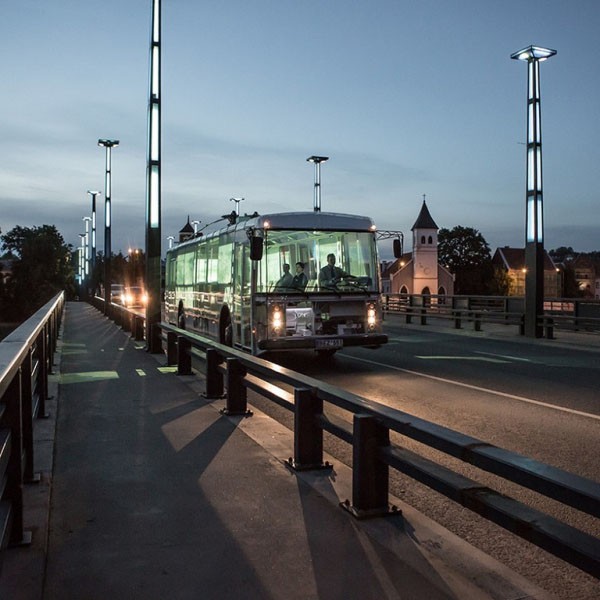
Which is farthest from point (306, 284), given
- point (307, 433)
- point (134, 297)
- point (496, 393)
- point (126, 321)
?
point (134, 297)

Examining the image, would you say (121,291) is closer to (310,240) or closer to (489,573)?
(310,240)

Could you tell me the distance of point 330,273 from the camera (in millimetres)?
14266

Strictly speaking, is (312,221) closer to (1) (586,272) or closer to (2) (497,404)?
(2) (497,404)

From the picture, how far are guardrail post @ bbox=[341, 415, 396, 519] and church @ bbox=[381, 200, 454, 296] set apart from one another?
107m

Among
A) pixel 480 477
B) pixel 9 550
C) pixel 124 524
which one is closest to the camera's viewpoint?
pixel 9 550

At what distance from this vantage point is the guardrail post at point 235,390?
8547 millimetres

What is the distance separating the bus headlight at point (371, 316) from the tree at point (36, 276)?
4850 inches

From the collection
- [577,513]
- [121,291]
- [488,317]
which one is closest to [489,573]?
[577,513]

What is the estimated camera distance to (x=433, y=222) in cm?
11538

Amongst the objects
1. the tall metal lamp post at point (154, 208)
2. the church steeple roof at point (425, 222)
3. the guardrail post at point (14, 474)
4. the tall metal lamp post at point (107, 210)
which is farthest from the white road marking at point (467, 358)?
the church steeple roof at point (425, 222)

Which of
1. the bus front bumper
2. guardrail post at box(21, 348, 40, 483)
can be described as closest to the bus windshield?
the bus front bumper

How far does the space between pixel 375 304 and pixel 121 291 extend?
61.8m

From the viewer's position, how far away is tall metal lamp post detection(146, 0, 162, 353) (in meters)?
16.6

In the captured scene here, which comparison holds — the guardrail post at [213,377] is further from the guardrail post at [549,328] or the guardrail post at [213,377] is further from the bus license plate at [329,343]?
the guardrail post at [549,328]
